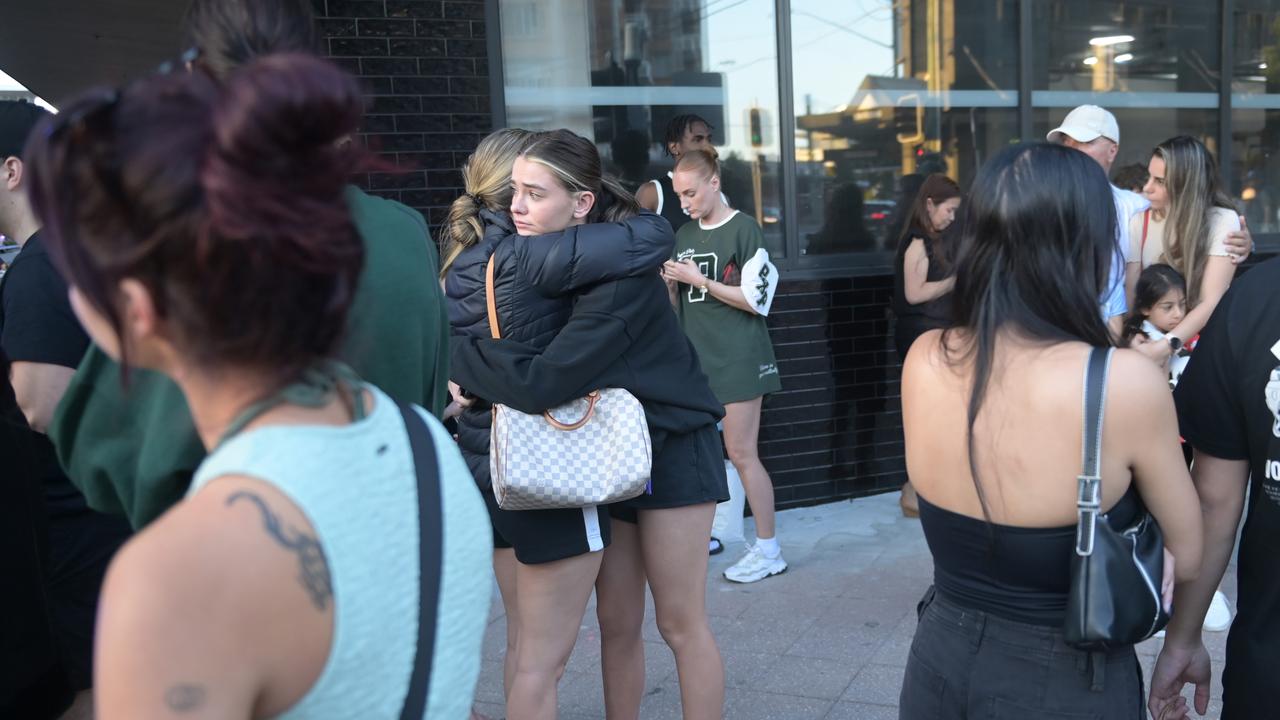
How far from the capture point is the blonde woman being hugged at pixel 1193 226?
15.1 ft

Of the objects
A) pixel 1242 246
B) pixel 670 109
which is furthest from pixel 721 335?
pixel 1242 246

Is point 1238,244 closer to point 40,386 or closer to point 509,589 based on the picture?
point 509,589

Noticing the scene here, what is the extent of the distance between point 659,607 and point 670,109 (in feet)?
12.1

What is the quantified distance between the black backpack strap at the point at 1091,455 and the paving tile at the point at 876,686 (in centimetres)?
214

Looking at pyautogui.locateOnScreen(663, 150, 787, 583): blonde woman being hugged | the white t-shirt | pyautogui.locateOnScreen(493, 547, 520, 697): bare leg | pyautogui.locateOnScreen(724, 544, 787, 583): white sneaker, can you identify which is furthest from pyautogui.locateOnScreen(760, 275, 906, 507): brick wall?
pyautogui.locateOnScreen(493, 547, 520, 697): bare leg

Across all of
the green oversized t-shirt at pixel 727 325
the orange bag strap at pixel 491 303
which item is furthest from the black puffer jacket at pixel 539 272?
the green oversized t-shirt at pixel 727 325

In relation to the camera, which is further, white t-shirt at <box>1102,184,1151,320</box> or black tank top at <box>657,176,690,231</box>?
black tank top at <box>657,176,690,231</box>

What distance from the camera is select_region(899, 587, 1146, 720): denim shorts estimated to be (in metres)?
1.91

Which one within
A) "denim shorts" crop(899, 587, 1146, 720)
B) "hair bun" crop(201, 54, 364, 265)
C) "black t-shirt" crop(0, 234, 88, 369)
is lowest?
"denim shorts" crop(899, 587, 1146, 720)

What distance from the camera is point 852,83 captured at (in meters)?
6.47

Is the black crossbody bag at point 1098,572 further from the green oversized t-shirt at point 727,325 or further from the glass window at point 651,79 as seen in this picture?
the glass window at point 651,79

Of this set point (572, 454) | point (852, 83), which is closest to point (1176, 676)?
point (572, 454)

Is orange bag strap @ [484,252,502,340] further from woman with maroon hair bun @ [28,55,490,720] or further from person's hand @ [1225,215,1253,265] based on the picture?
person's hand @ [1225,215,1253,265]

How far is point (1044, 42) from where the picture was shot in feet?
22.5
